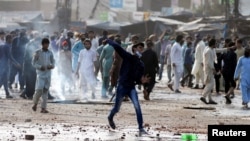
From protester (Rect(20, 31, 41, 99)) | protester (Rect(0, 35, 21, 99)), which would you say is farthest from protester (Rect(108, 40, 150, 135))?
protester (Rect(0, 35, 21, 99))

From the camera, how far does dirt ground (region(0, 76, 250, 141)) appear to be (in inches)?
548

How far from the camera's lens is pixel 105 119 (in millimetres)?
16734

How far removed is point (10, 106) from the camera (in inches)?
764

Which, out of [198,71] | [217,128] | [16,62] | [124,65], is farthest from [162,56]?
[217,128]

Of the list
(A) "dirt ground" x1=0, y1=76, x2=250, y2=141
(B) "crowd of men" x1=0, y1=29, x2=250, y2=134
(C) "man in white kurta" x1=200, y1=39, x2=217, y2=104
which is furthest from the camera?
(C) "man in white kurta" x1=200, y1=39, x2=217, y2=104

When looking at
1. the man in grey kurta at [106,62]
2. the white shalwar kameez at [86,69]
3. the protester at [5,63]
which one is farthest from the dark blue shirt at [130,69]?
the man in grey kurta at [106,62]

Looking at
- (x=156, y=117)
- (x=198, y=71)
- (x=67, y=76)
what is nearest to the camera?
(x=156, y=117)

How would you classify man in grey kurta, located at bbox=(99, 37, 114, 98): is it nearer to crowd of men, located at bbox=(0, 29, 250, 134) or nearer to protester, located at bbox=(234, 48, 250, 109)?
crowd of men, located at bbox=(0, 29, 250, 134)

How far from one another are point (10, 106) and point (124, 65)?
5249mm

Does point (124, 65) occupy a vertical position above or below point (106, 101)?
above

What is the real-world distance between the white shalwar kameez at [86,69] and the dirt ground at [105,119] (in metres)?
0.40

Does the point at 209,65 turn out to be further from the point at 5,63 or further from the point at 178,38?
the point at 5,63

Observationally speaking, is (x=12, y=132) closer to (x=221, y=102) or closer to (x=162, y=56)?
(x=221, y=102)

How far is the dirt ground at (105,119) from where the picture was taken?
13.9 metres
